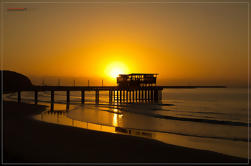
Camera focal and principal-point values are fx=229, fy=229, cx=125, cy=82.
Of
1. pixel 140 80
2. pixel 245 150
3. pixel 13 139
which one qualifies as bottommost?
pixel 245 150

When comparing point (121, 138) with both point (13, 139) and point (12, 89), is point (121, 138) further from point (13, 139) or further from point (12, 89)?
point (12, 89)

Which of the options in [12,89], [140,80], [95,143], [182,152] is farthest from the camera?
[140,80]

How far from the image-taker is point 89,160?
8.02 meters

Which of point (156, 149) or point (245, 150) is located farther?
point (245, 150)

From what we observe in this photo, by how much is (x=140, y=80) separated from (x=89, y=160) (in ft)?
128

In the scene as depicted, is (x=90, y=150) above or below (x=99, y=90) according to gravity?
below

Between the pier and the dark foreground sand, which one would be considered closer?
the dark foreground sand

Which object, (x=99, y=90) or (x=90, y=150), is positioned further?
(x=99, y=90)

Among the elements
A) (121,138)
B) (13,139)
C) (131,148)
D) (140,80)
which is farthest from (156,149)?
(140,80)

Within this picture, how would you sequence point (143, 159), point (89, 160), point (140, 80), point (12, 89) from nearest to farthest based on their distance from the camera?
1. point (89, 160)
2. point (143, 159)
3. point (12, 89)
4. point (140, 80)

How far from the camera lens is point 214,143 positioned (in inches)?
480

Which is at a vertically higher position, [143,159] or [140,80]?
[140,80]

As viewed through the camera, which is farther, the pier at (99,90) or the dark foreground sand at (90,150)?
the pier at (99,90)

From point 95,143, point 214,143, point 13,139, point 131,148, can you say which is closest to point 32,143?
point 13,139
